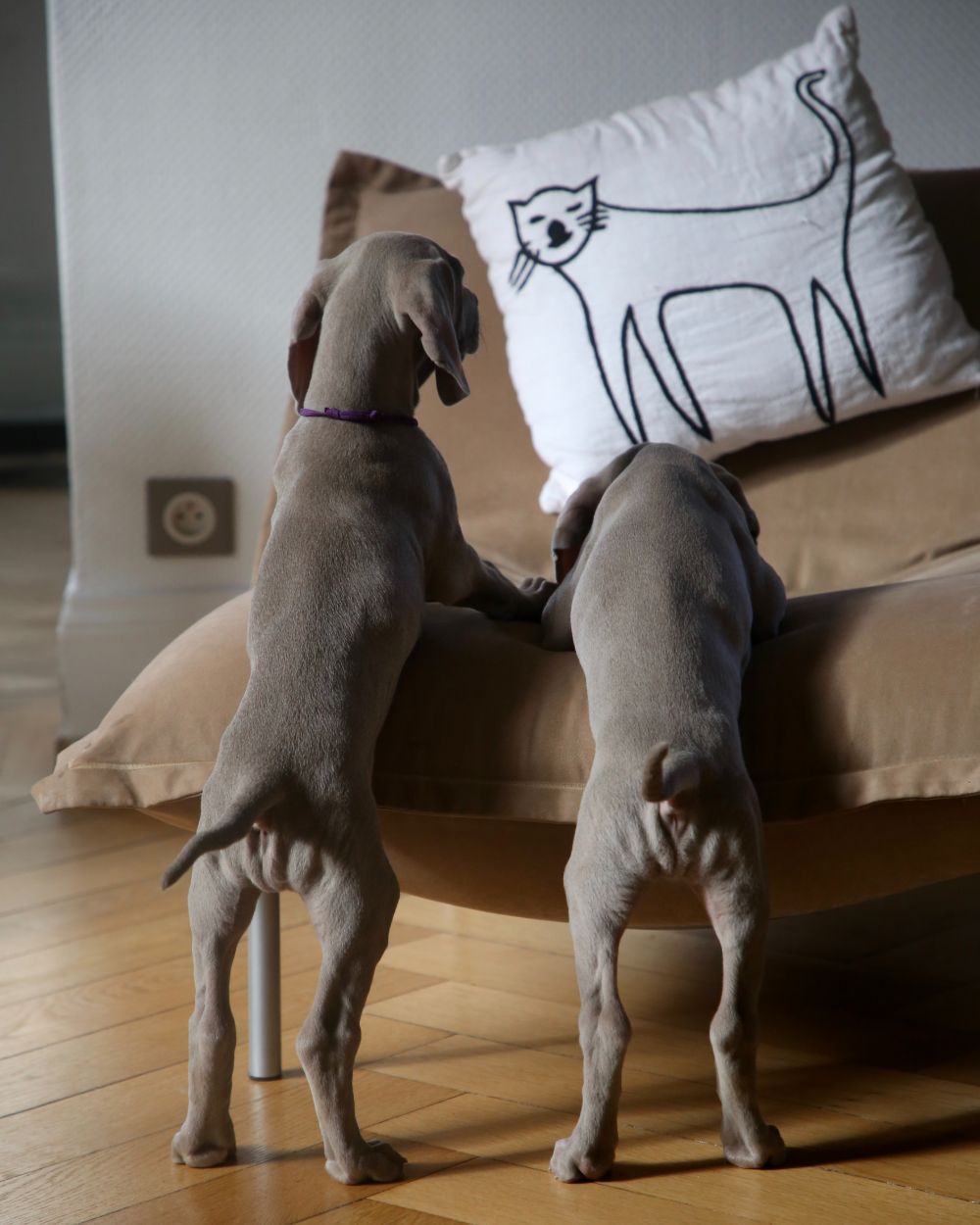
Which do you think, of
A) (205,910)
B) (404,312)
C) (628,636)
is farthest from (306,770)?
(404,312)

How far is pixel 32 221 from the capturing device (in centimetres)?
450

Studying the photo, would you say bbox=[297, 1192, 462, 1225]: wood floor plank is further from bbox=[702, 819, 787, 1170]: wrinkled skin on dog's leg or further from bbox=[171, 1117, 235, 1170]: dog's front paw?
bbox=[702, 819, 787, 1170]: wrinkled skin on dog's leg

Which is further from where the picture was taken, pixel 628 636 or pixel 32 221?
pixel 32 221

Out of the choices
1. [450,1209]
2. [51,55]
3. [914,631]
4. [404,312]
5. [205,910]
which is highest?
[51,55]

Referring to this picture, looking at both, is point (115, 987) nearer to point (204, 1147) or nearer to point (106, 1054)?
point (106, 1054)

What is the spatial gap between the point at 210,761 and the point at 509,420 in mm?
663

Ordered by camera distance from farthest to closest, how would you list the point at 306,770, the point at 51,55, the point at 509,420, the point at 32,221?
the point at 32,221 → the point at 51,55 → the point at 509,420 → the point at 306,770

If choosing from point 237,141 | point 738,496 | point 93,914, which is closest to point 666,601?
point 738,496

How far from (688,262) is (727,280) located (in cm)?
4

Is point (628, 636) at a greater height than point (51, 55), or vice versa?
point (51, 55)

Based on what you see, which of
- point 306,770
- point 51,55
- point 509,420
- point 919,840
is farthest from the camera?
point 51,55

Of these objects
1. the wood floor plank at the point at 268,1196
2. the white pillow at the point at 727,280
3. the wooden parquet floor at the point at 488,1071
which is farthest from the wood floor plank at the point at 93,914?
the white pillow at the point at 727,280

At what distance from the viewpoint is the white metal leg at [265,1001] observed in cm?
117

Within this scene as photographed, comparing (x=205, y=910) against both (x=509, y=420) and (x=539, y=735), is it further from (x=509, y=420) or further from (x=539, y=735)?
(x=509, y=420)
